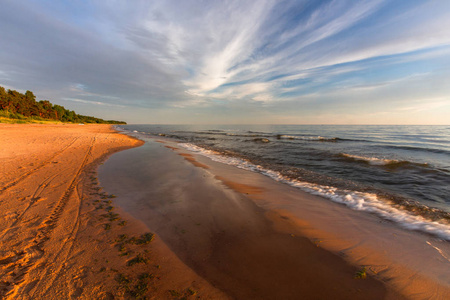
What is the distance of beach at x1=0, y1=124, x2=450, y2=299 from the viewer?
2.39 m

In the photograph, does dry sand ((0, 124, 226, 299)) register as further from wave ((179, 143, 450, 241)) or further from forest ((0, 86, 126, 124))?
forest ((0, 86, 126, 124))

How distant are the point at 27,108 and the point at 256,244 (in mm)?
97093

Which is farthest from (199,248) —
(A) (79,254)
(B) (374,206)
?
(B) (374,206)

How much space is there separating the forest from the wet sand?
6646 cm

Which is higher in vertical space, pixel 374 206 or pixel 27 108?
pixel 27 108

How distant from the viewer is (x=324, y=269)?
2.85 meters

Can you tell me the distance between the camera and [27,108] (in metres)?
63.2

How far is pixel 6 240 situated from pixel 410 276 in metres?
7.16

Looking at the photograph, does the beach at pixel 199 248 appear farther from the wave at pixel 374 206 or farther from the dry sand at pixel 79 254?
the wave at pixel 374 206

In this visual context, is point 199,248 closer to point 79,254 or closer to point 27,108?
point 79,254

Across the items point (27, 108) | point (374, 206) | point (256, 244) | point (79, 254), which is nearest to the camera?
point (79, 254)

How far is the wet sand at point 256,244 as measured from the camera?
249 cm

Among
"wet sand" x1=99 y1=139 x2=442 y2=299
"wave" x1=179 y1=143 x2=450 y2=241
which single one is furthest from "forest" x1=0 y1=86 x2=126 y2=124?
"wave" x1=179 y1=143 x2=450 y2=241

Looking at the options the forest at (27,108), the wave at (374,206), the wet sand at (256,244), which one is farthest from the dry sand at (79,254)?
the forest at (27,108)
